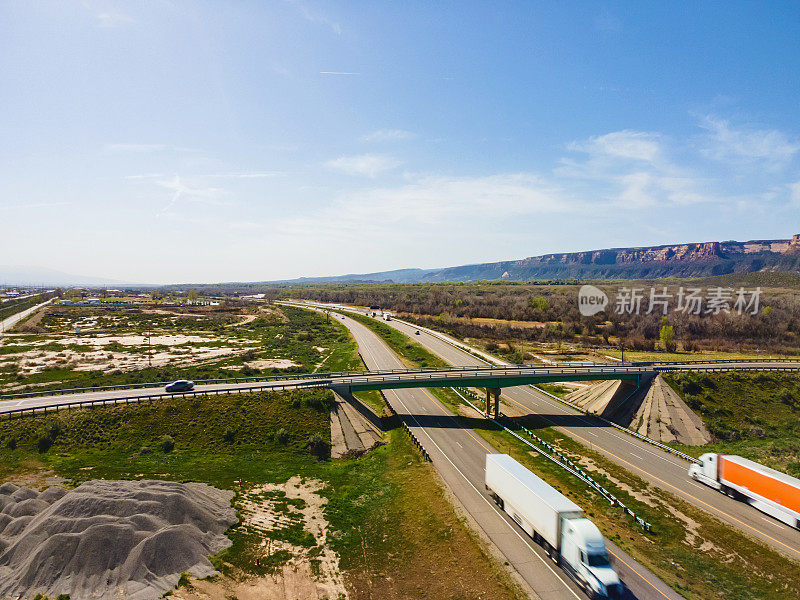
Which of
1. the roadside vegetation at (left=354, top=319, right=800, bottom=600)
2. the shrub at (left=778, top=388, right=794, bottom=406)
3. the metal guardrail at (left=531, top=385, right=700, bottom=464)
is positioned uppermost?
the shrub at (left=778, top=388, right=794, bottom=406)

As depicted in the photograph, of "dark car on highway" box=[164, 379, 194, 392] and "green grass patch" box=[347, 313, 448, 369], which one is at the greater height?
"dark car on highway" box=[164, 379, 194, 392]

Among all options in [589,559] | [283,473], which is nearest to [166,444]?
[283,473]

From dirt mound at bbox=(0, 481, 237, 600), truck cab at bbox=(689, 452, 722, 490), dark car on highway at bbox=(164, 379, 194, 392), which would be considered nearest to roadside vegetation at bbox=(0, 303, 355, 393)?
dark car on highway at bbox=(164, 379, 194, 392)

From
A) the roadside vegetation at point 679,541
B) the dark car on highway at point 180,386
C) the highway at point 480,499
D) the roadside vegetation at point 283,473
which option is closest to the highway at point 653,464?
the roadside vegetation at point 679,541

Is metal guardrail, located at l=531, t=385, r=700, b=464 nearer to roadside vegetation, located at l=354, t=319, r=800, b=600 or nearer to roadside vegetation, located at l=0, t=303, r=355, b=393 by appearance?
roadside vegetation, located at l=354, t=319, r=800, b=600

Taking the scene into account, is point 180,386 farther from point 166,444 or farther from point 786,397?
point 786,397

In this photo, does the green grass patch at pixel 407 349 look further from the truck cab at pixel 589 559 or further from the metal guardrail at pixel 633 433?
the truck cab at pixel 589 559
